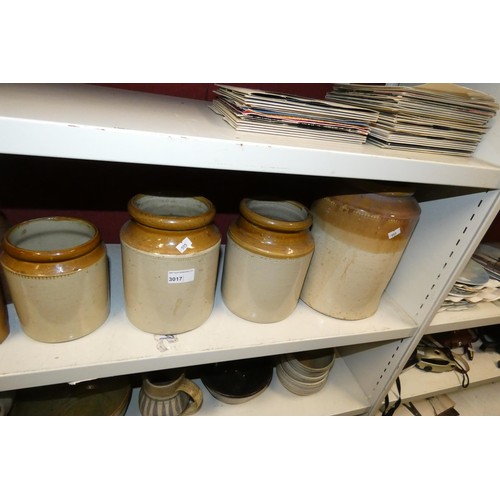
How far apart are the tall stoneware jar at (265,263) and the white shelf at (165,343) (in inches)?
1.6

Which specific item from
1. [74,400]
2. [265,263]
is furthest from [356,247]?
[74,400]

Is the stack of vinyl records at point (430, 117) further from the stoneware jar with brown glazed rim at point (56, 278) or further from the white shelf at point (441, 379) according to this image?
the white shelf at point (441, 379)

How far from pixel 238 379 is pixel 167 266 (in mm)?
559

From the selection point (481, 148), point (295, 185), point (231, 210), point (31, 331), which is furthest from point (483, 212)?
point (31, 331)

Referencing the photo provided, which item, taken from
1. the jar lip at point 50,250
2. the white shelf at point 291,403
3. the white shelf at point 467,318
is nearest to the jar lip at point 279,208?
the jar lip at point 50,250

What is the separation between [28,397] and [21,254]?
18.9 inches

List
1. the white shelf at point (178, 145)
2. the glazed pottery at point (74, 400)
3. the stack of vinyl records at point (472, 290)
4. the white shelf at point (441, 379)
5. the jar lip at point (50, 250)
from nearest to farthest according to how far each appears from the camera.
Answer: the white shelf at point (178, 145) < the jar lip at point (50, 250) < the glazed pottery at point (74, 400) < the stack of vinyl records at point (472, 290) < the white shelf at point (441, 379)

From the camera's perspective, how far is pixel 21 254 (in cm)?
44

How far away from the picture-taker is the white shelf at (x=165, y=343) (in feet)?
1.62

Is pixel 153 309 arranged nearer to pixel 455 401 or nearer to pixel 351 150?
pixel 351 150

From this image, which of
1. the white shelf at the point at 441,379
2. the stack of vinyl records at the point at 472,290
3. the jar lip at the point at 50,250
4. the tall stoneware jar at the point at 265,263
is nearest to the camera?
the jar lip at the point at 50,250

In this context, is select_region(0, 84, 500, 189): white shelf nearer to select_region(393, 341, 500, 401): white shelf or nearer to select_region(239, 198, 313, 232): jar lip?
select_region(239, 198, 313, 232): jar lip

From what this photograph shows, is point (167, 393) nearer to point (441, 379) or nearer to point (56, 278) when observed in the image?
point (56, 278)

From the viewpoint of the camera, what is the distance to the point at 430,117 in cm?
53
